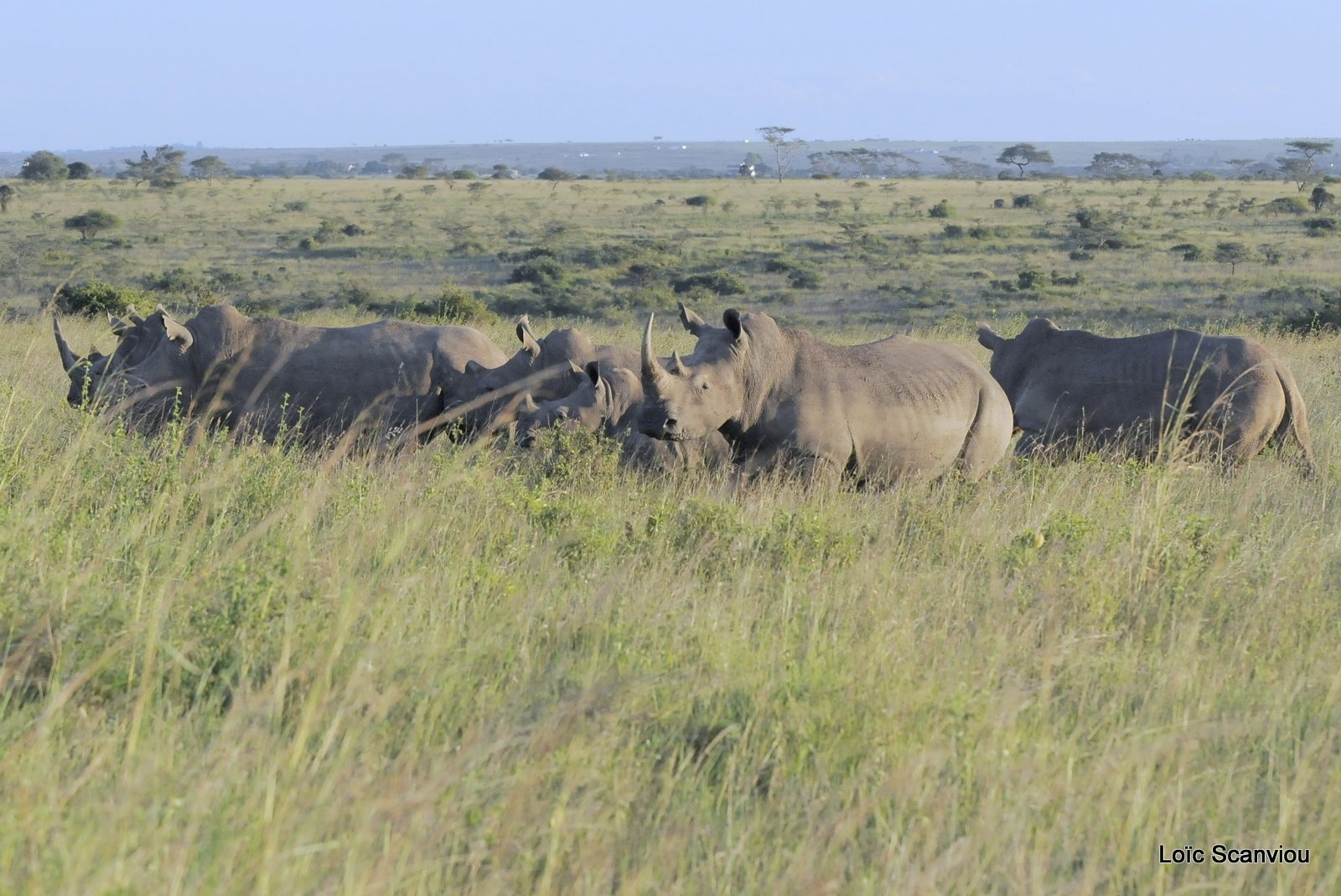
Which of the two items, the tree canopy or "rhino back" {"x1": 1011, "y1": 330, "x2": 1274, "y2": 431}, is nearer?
"rhino back" {"x1": 1011, "y1": 330, "x2": 1274, "y2": 431}

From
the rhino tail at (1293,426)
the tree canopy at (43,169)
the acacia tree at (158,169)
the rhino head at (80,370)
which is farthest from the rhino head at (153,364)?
the tree canopy at (43,169)

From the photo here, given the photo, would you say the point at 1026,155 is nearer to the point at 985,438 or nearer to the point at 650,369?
the point at 985,438

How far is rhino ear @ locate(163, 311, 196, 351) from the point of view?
10.1 meters

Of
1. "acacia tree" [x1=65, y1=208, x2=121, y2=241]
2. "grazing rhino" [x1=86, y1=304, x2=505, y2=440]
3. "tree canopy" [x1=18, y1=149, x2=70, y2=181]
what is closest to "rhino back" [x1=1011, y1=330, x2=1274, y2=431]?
"grazing rhino" [x1=86, y1=304, x2=505, y2=440]

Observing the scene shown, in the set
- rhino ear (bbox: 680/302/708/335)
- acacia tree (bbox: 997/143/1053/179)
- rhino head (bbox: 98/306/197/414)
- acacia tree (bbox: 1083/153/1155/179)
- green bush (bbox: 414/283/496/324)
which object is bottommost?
green bush (bbox: 414/283/496/324)

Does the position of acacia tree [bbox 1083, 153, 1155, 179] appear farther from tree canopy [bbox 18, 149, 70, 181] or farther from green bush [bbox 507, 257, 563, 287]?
green bush [bbox 507, 257, 563, 287]

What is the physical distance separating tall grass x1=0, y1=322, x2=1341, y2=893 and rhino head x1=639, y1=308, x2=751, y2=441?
0.98 metres

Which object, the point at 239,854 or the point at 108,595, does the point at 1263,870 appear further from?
the point at 108,595

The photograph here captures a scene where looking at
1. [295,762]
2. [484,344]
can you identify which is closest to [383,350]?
[484,344]

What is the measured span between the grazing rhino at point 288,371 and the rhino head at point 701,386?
8.82 ft

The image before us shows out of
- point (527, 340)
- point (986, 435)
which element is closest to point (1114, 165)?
point (527, 340)

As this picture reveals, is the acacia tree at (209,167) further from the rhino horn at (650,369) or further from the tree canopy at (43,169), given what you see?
the rhino horn at (650,369)

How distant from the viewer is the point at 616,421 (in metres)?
9.60

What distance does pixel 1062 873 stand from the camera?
3594 millimetres
